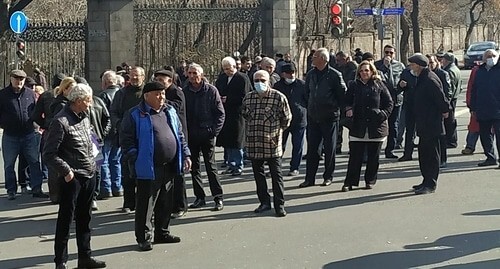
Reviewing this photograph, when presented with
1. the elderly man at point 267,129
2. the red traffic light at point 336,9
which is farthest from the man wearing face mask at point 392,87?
the red traffic light at point 336,9

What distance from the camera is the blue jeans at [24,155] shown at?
12508 mm

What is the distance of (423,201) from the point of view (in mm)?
11461

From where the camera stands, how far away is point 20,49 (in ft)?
87.4

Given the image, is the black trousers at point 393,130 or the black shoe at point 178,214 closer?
the black shoe at point 178,214

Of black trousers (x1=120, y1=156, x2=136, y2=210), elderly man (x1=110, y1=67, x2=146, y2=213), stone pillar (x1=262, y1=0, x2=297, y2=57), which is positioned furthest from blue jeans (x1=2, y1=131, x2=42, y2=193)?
stone pillar (x1=262, y1=0, x2=297, y2=57)

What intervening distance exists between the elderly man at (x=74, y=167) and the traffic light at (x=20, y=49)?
18.2 metres

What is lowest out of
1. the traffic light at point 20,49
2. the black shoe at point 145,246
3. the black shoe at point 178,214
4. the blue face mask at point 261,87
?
the black shoe at point 145,246

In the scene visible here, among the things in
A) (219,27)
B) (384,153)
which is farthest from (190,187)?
(219,27)

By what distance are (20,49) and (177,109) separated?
17.4m

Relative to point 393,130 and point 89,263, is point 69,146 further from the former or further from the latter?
point 393,130

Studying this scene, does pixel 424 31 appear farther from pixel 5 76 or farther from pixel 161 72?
pixel 161 72

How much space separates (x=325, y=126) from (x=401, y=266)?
15.1 ft

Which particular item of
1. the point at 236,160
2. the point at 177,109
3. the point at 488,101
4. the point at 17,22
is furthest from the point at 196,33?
the point at 177,109

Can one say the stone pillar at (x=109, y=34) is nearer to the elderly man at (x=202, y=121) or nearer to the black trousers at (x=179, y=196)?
the elderly man at (x=202, y=121)
